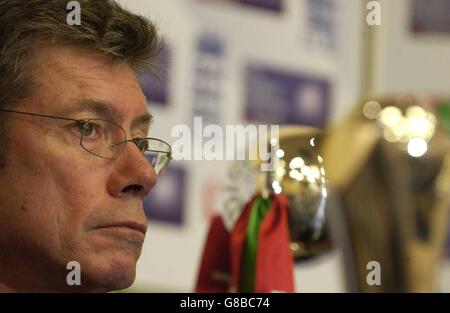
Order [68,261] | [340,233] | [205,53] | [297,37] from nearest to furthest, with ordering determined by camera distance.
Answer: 1. [68,261]
2. [340,233]
3. [205,53]
4. [297,37]

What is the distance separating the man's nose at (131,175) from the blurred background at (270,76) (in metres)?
0.39

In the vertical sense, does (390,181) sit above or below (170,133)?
above

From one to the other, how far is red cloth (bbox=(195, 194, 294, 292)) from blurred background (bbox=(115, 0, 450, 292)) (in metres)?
0.18

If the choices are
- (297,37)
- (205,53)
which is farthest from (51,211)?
(297,37)

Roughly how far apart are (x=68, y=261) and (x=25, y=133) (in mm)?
109

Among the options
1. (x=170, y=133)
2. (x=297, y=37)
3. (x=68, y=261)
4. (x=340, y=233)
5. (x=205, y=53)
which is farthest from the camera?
(x=297, y=37)

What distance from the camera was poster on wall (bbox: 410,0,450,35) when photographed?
2139mm

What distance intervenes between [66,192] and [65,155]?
0.10 feet

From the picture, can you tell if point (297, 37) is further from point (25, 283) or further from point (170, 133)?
point (25, 283)

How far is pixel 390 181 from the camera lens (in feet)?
5.49

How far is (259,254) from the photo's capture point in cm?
110

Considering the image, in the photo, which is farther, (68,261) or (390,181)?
(390,181)

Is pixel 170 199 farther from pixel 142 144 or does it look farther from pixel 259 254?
pixel 142 144
